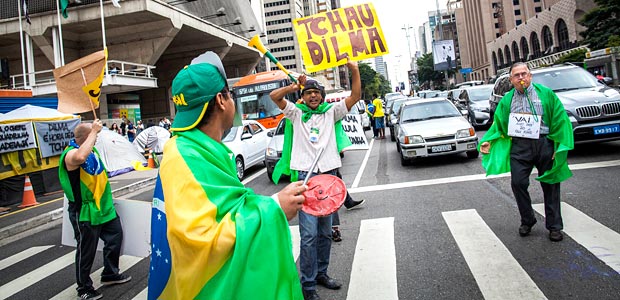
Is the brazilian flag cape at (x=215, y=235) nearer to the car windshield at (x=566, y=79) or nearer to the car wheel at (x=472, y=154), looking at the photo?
the car wheel at (x=472, y=154)

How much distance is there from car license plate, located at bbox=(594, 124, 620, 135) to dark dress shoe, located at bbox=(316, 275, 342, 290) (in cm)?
672

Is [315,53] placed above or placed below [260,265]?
above

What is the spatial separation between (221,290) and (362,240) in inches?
150

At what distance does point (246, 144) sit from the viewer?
39.3 ft

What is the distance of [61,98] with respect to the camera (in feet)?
16.5

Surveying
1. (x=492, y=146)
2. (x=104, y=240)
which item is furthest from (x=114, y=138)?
(x=492, y=146)

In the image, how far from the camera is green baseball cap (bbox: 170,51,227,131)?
1649mm

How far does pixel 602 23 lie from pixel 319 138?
40815 mm

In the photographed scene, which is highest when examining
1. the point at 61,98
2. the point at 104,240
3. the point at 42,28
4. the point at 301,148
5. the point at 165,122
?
the point at 42,28

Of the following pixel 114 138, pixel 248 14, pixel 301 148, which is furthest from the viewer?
pixel 248 14

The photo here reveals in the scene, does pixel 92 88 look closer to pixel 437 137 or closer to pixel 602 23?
pixel 437 137

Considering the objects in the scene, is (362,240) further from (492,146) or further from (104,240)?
(104,240)

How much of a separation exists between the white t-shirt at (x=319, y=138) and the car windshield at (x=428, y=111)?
7101 millimetres

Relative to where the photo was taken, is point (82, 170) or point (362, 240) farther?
point (362, 240)
